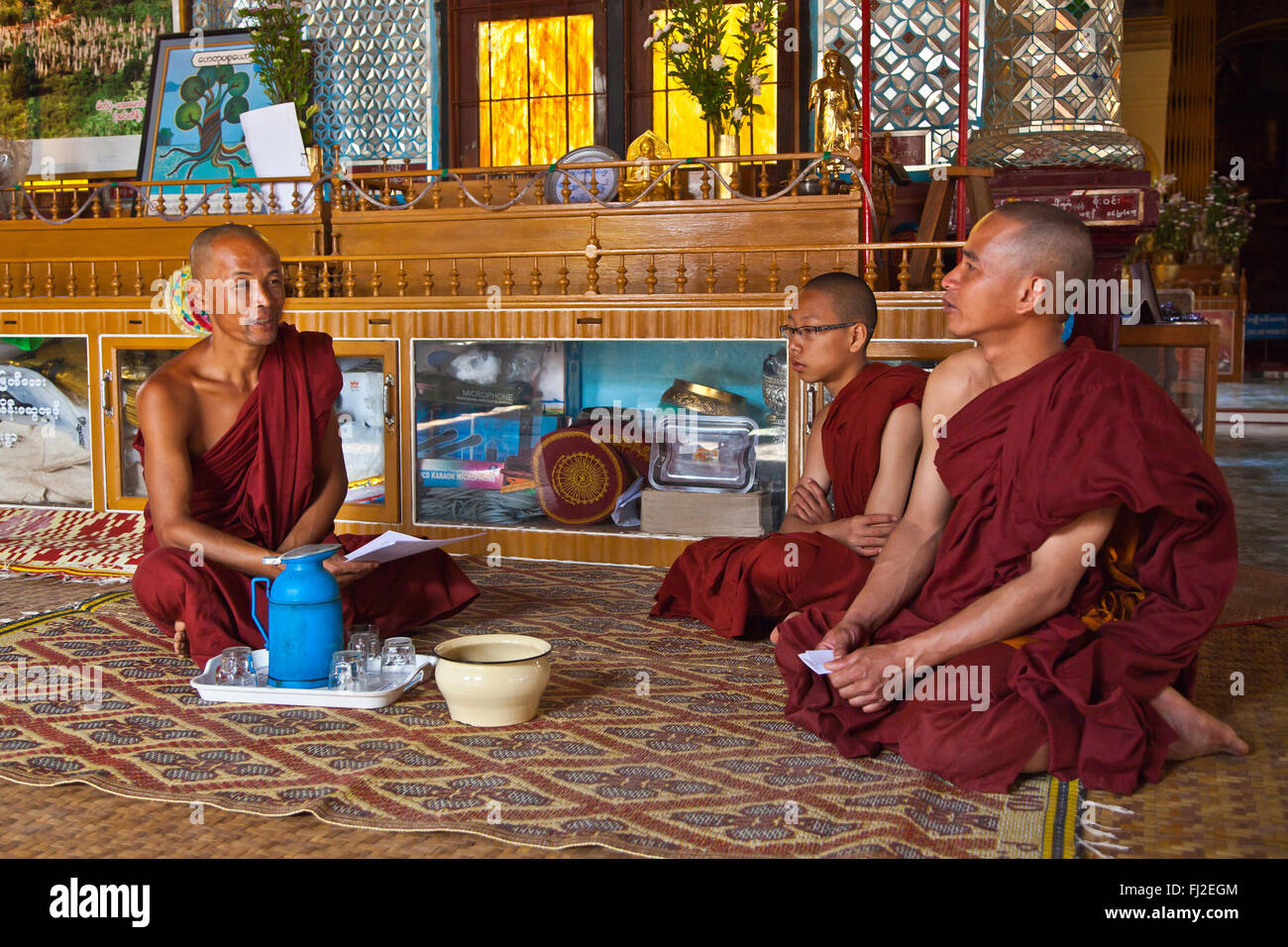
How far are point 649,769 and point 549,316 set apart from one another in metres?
2.68

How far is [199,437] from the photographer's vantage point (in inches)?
135

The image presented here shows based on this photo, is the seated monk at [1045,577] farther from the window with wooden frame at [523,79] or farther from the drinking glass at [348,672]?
the window with wooden frame at [523,79]

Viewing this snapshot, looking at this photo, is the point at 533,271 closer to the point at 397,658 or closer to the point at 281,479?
the point at 281,479

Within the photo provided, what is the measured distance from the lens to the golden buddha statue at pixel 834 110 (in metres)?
5.37

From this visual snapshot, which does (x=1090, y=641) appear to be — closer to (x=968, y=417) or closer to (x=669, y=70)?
(x=968, y=417)

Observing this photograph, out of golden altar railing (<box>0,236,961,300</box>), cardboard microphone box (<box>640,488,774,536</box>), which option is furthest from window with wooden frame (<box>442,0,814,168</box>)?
cardboard microphone box (<box>640,488,774,536</box>)

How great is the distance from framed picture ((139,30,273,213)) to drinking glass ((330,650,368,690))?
6.38 m

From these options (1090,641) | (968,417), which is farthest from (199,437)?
(1090,641)

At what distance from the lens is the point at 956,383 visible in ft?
9.00

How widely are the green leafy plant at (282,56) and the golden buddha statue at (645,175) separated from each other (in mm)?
3248

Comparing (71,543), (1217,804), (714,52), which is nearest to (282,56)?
(714,52)

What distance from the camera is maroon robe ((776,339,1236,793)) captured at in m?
2.30

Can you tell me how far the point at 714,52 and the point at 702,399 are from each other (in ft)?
10.8

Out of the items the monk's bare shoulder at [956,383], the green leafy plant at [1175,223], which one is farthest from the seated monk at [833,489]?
the green leafy plant at [1175,223]
